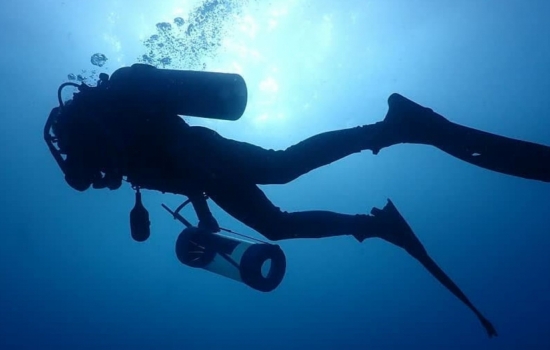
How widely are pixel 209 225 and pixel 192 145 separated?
1.08 metres

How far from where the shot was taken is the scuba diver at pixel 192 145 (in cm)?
292

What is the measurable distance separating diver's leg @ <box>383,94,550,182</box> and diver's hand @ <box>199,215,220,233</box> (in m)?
1.88

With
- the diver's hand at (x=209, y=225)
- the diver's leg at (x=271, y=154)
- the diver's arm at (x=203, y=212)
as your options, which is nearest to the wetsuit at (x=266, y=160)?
the diver's leg at (x=271, y=154)

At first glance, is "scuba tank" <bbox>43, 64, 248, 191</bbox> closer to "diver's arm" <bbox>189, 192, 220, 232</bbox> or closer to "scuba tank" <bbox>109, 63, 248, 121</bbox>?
"scuba tank" <bbox>109, 63, 248, 121</bbox>

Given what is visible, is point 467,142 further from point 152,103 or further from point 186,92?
point 152,103

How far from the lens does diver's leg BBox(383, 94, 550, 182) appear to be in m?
2.31

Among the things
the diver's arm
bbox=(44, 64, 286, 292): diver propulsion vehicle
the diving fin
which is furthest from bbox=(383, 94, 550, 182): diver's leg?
the diver's arm

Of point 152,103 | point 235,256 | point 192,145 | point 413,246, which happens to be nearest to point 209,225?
point 235,256

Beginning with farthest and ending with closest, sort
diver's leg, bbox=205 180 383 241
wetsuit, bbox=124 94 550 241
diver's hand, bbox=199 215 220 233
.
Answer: diver's hand, bbox=199 215 220 233 → diver's leg, bbox=205 180 383 241 → wetsuit, bbox=124 94 550 241

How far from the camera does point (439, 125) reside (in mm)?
2662

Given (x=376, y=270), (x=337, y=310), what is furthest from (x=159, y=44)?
(x=337, y=310)

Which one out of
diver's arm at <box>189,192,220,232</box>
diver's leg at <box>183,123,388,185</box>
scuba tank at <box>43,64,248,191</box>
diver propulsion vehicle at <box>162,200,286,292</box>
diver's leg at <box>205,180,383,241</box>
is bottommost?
diver propulsion vehicle at <box>162,200,286,292</box>

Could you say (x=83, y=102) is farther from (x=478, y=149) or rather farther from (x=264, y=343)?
(x=264, y=343)

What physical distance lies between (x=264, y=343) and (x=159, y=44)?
79.1 meters
